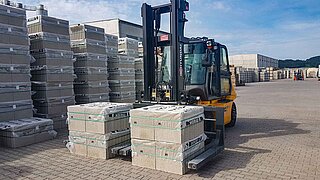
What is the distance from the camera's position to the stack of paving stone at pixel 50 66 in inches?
348

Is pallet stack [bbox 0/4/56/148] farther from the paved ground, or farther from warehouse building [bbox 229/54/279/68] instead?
warehouse building [bbox 229/54/279/68]

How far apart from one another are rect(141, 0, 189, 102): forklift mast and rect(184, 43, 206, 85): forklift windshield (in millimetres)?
431

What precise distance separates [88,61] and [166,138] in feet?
21.4

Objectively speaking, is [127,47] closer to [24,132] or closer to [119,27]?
[24,132]

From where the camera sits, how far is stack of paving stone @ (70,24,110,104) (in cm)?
1022

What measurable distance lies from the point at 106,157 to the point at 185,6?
420cm

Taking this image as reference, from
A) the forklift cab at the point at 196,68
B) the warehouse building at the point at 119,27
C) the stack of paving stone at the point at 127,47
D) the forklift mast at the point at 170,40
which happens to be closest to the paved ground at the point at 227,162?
the forklift cab at the point at 196,68

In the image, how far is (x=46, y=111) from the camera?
893 cm

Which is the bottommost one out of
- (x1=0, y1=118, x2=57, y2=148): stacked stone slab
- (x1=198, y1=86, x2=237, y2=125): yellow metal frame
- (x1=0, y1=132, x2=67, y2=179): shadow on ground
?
(x1=0, y1=132, x2=67, y2=179): shadow on ground

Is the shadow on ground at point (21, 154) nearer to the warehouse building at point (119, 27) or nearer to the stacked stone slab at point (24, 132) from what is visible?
the stacked stone slab at point (24, 132)

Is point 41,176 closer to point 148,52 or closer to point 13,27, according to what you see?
point 148,52

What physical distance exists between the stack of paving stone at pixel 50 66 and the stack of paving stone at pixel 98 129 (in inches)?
132

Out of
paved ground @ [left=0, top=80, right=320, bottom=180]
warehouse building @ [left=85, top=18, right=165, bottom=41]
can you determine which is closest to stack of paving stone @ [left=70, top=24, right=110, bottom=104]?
paved ground @ [left=0, top=80, right=320, bottom=180]

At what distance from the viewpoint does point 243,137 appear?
745 cm
